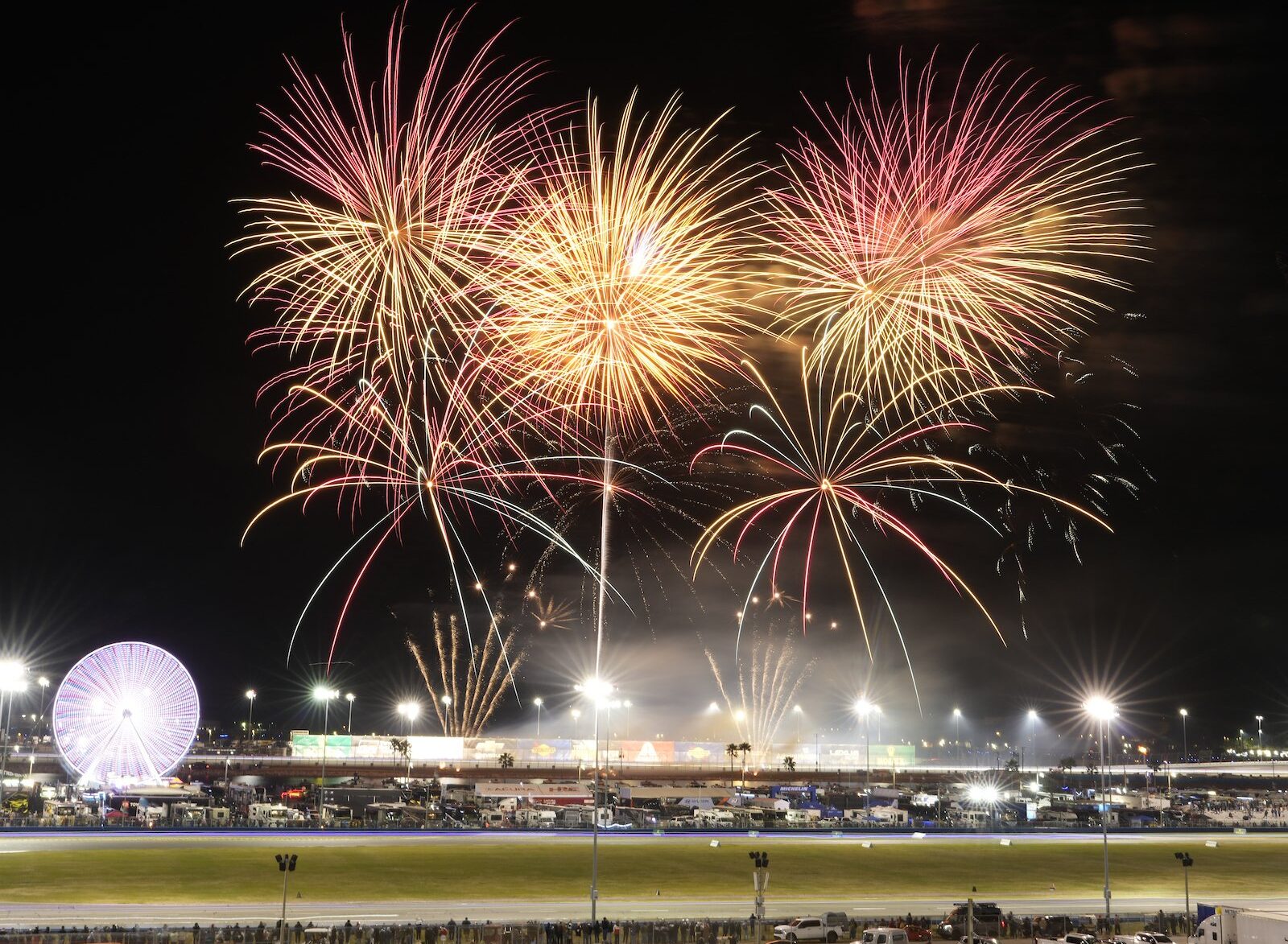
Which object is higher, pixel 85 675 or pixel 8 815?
pixel 85 675

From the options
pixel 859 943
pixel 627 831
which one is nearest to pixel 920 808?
pixel 627 831

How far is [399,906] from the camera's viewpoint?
1674 inches

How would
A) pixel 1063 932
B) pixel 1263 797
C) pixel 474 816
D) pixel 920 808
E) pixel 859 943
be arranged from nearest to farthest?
pixel 859 943 → pixel 1063 932 → pixel 474 816 → pixel 920 808 → pixel 1263 797

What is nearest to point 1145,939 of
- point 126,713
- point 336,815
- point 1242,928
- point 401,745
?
point 1242,928

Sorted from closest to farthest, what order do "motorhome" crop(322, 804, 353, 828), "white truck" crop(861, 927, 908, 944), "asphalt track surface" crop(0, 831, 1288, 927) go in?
1. "white truck" crop(861, 927, 908, 944)
2. "asphalt track surface" crop(0, 831, 1288, 927)
3. "motorhome" crop(322, 804, 353, 828)

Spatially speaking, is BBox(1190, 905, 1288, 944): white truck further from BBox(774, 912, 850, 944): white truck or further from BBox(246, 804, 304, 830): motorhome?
BBox(246, 804, 304, 830): motorhome

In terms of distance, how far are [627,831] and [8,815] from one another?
41.0 meters

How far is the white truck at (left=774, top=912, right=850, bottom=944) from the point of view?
38.2m

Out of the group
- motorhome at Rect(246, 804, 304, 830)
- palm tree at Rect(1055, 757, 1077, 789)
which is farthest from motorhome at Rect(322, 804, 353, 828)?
palm tree at Rect(1055, 757, 1077, 789)

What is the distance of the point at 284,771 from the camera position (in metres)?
109

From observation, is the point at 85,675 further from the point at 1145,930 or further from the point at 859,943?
the point at 1145,930

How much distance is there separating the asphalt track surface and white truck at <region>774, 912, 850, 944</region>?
4.51 metres

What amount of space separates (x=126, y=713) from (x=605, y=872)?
40817mm

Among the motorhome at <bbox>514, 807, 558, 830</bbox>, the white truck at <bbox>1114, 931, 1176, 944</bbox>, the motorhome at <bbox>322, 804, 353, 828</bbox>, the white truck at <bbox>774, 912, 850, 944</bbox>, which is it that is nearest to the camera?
the white truck at <bbox>1114, 931, 1176, 944</bbox>
